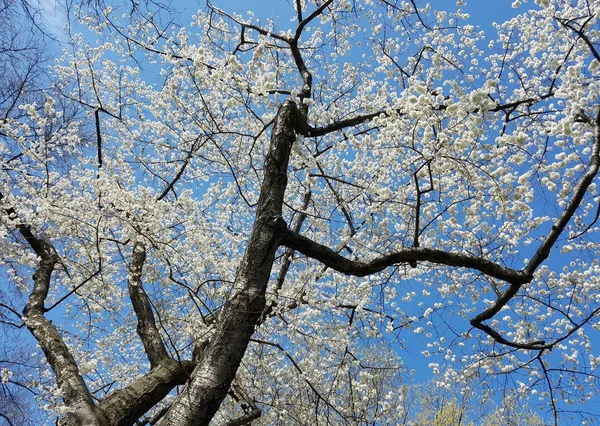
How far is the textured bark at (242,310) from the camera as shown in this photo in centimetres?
274

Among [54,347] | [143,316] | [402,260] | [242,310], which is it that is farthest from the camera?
[143,316]

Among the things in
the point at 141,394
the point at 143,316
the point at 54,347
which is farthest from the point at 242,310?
the point at 143,316

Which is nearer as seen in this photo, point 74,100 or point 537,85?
point 537,85

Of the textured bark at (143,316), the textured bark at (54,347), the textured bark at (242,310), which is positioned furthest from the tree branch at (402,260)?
the textured bark at (143,316)

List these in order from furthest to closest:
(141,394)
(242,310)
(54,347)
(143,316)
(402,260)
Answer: (143,316) < (54,347) < (141,394) < (402,260) < (242,310)

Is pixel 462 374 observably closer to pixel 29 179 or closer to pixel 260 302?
pixel 260 302

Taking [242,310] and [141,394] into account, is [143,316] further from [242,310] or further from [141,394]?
[242,310]

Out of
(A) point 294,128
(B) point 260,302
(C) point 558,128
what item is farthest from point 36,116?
(C) point 558,128

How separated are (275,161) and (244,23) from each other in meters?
2.71

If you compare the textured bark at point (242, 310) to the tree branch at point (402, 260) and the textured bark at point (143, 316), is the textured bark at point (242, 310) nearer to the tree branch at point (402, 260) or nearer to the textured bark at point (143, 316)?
the tree branch at point (402, 260)

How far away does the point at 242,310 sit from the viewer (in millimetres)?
3047

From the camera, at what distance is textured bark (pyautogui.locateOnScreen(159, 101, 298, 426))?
9.00 feet

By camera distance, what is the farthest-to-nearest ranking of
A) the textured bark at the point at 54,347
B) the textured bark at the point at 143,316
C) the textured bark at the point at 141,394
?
the textured bark at the point at 143,316 < the textured bark at the point at 141,394 < the textured bark at the point at 54,347

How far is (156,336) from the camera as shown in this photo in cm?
512
